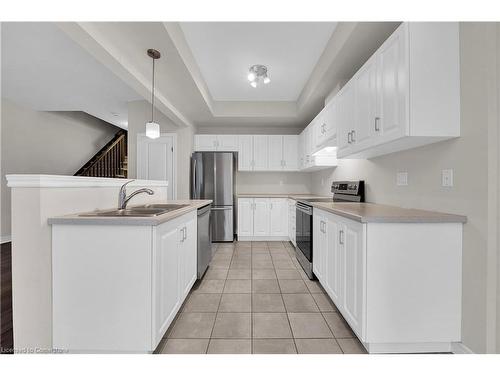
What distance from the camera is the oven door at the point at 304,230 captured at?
2.61 m

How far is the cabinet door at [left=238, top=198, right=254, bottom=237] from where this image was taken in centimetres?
445

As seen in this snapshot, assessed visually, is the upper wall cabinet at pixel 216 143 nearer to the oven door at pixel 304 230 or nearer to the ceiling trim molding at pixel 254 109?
the ceiling trim molding at pixel 254 109

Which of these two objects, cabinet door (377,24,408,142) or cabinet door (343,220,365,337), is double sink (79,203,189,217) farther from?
cabinet door (377,24,408,142)

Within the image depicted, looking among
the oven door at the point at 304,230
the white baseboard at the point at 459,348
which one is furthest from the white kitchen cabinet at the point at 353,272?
the oven door at the point at 304,230

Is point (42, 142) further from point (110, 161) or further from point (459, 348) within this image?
point (459, 348)

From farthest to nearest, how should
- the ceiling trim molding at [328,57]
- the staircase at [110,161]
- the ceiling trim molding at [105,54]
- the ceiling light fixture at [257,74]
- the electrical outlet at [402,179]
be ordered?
the staircase at [110,161] < the ceiling light fixture at [257,74] < the ceiling trim molding at [328,57] < the electrical outlet at [402,179] < the ceiling trim molding at [105,54]

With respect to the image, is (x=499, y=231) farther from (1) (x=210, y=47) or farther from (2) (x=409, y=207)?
(1) (x=210, y=47)

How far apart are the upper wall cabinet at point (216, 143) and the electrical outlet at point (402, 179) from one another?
10.6 feet

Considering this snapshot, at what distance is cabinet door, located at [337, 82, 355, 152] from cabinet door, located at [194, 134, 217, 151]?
2.82 m

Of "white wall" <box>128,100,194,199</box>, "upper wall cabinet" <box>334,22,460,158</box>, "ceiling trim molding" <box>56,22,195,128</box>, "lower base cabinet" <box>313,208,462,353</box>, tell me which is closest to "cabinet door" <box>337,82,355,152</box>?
"upper wall cabinet" <box>334,22,460,158</box>

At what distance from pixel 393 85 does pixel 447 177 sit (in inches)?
28.5

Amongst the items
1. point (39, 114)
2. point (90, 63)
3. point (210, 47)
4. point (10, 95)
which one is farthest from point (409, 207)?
point (39, 114)

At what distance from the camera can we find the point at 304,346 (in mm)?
1545
